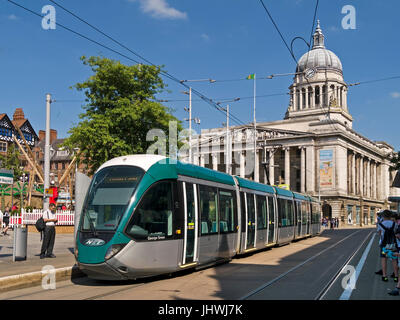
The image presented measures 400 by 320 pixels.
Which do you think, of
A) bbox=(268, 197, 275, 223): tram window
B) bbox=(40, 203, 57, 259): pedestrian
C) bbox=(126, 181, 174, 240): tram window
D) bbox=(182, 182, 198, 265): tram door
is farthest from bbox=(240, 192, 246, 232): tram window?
bbox=(40, 203, 57, 259): pedestrian

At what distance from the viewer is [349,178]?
3770 inches

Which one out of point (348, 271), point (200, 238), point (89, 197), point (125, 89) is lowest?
point (348, 271)

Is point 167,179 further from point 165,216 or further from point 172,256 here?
point 172,256

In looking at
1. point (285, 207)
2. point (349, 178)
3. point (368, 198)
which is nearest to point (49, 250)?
point (285, 207)

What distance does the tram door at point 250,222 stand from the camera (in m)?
17.3

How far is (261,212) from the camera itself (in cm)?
1920

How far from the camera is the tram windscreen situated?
1044cm

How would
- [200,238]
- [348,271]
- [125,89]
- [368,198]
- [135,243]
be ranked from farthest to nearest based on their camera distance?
[368,198] → [125,89] → [348,271] → [200,238] → [135,243]

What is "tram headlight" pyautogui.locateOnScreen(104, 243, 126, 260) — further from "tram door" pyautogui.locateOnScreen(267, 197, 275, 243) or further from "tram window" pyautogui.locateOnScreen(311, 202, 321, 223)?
"tram window" pyautogui.locateOnScreen(311, 202, 321, 223)

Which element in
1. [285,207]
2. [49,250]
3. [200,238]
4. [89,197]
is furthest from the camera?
[285,207]

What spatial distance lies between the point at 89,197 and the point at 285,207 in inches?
571

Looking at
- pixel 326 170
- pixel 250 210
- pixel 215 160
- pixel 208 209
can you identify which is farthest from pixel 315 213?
pixel 326 170

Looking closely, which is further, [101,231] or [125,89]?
[125,89]

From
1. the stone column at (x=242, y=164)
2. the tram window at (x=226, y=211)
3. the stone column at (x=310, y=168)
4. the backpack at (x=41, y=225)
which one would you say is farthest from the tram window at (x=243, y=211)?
the stone column at (x=242, y=164)
